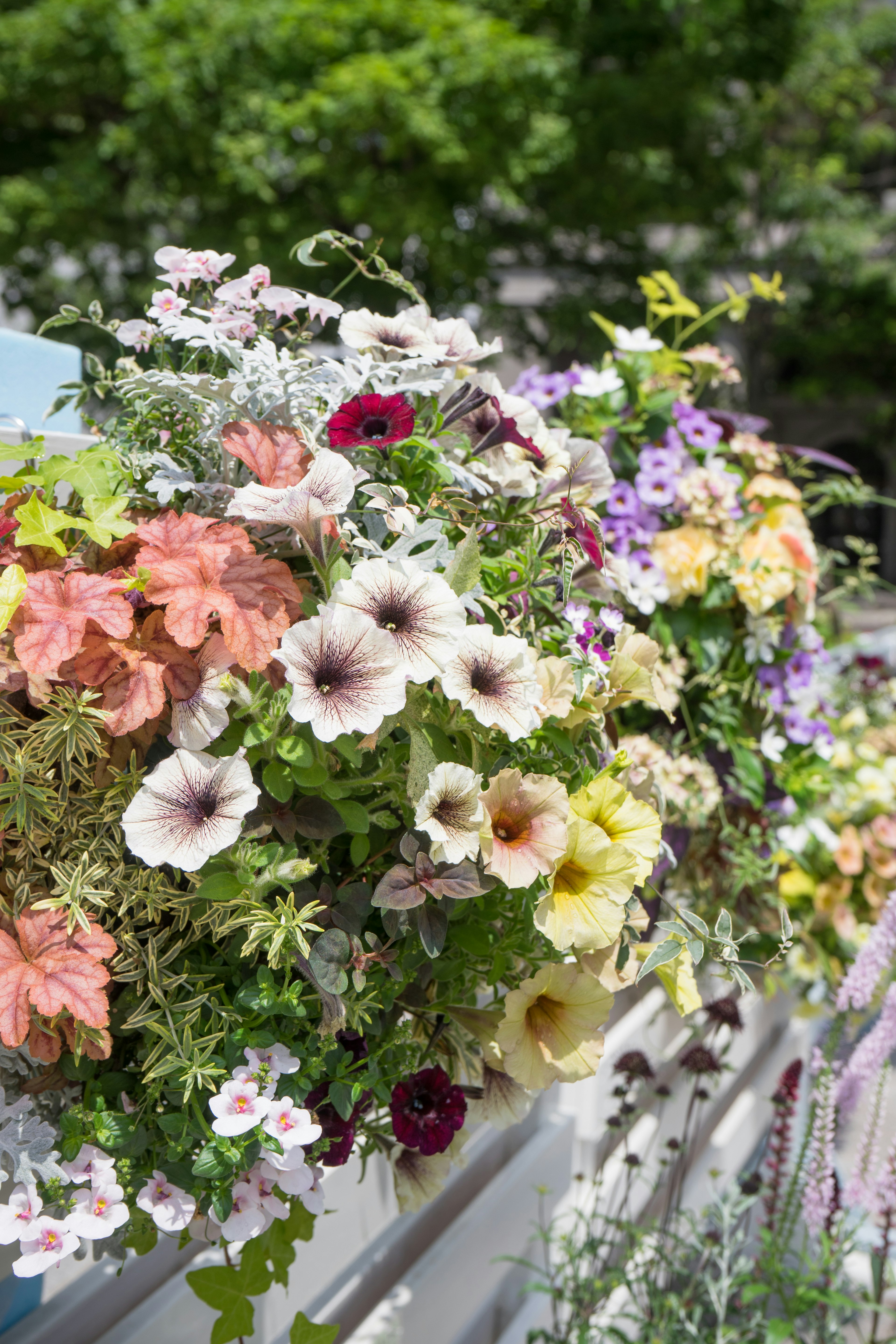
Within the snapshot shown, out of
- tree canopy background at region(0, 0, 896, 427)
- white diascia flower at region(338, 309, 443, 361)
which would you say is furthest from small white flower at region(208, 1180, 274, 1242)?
tree canopy background at region(0, 0, 896, 427)

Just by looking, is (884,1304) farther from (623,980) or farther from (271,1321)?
(623,980)

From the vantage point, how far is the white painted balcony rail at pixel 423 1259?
111 cm

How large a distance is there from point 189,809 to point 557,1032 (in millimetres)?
361

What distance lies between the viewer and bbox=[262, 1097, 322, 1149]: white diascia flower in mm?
701

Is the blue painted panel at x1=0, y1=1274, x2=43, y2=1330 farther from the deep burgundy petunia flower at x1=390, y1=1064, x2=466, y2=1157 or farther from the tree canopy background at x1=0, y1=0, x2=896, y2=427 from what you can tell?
the tree canopy background at x1=0, y1=0, x2=896, y2=427

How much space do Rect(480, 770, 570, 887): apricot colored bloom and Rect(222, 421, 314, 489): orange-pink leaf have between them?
0.29m

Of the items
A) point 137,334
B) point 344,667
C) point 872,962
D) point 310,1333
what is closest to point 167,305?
point 137,334

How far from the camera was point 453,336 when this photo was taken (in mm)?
1023

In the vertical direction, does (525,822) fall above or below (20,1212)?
above

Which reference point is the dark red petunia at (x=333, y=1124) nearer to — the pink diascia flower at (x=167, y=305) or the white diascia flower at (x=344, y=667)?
the white diascia flower at (x=344, y=667)

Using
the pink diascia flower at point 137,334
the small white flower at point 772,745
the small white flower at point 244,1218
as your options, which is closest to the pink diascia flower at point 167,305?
the pink diascia flower at point 137,334

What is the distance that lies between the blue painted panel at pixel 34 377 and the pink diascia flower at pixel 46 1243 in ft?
2.66

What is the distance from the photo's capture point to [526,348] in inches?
539

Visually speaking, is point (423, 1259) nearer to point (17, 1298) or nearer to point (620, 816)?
point (17, 1298)
